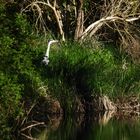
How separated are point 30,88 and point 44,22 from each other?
9.16 metres

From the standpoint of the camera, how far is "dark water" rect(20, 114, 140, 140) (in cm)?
1785

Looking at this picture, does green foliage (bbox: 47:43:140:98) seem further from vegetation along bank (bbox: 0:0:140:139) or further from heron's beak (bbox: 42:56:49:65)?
heron's beak (bbox: 42:56:49:65)

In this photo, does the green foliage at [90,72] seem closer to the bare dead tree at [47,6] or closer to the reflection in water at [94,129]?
the reflection in water at [94,129]

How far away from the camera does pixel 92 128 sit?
1925 cm

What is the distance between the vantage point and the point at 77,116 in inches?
814

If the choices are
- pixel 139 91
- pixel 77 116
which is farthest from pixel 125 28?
pixel 77 116

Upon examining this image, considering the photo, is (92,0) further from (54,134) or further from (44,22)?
(54,134)

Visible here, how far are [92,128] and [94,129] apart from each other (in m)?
0.08

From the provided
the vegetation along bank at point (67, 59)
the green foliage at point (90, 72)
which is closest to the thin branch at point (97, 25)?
the vegetation along bank at point (67, 59)

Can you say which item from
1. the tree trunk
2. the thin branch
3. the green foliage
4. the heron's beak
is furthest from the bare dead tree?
the heron's beak

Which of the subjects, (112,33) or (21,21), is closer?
(21,21)

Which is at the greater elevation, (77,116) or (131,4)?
(131,4)

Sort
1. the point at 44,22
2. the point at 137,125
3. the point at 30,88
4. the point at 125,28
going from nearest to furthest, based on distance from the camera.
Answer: the point at 30,88
the point at 137,125
the point at 44,22
the point at 125,28

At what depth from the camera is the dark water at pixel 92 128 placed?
58.6ft
